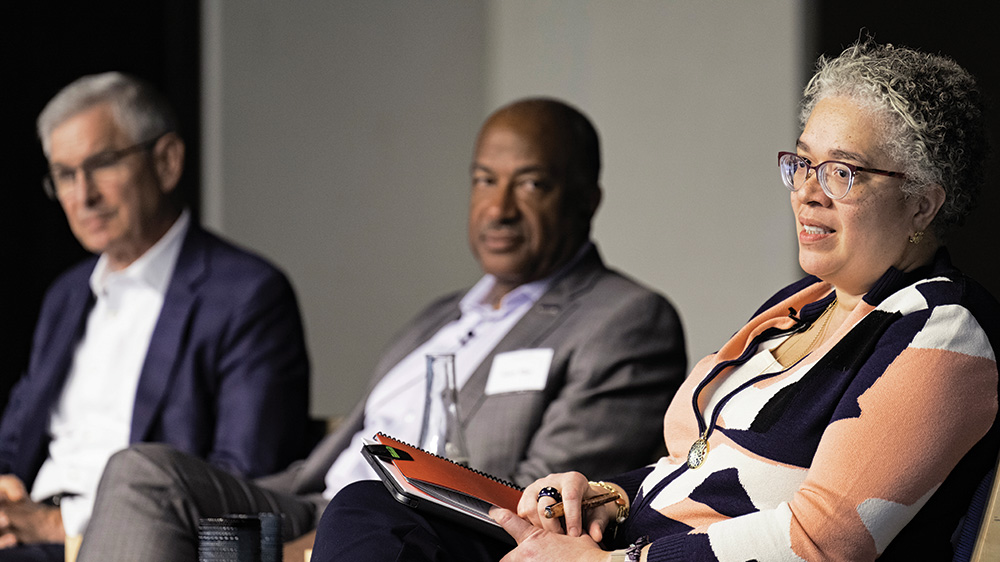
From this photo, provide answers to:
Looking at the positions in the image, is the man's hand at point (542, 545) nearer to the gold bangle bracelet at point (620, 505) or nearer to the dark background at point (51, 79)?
the gold bangle bracelet at point (620, 505)

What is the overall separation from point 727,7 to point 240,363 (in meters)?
2.48

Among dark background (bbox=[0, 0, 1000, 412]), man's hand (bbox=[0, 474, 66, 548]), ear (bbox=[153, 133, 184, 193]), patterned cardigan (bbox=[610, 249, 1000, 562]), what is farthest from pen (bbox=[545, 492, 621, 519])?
dark background (bbox=[0, 0, 1000, 412])

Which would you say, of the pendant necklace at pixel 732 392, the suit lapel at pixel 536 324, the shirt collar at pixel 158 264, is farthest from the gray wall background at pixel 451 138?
the pendant necklace at pixel 732 392

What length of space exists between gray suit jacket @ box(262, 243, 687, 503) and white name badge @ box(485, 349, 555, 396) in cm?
2

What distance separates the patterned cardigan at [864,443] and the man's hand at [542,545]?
0.12 m

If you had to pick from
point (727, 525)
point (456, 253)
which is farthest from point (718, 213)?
point (727, 525)

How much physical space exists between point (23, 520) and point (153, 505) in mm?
820

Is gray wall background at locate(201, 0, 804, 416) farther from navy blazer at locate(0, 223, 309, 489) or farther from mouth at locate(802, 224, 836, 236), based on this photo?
mouth at locate(802, 224, 836, 236)

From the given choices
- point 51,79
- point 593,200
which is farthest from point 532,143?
point 51,79

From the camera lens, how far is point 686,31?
4.50 m

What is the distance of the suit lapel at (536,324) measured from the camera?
2613mm

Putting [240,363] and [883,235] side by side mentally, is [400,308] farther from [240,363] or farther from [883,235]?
[883,235]

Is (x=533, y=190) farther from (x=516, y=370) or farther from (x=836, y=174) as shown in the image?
(x=836, y=174)

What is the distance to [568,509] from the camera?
1.68 m
